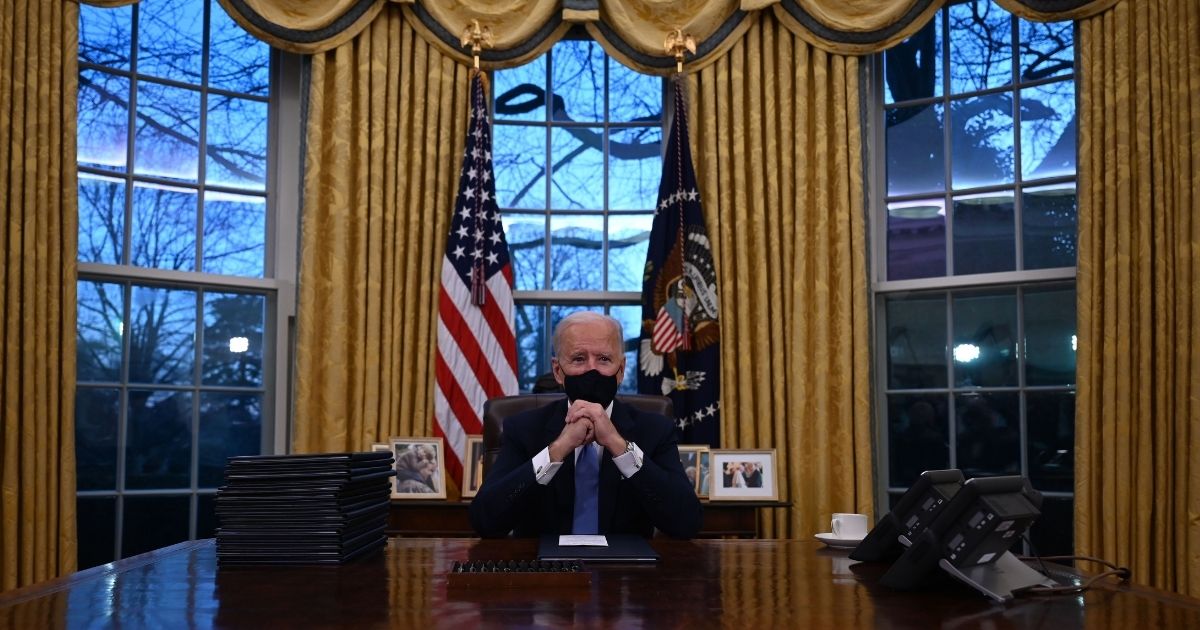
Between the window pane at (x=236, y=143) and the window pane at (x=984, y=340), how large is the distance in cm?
294

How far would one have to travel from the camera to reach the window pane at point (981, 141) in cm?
452

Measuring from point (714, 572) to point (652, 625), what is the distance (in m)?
0.50

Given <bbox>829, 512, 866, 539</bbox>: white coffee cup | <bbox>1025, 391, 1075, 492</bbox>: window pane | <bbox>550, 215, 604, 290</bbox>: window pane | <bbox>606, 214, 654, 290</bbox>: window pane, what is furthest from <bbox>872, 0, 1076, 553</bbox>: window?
<bbox>829, 512, 866, 539</bbox>: white coffee cup

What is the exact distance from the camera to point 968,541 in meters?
1.49

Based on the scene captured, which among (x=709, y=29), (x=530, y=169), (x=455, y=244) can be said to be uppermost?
(x=709, y=29)

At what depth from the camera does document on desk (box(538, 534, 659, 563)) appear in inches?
71.9

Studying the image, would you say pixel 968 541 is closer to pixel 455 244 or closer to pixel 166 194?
pixel 455 244

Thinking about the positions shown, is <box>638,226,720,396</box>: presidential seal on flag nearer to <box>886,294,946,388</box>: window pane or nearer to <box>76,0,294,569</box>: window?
<box>886,294,946,388</box>: window pane

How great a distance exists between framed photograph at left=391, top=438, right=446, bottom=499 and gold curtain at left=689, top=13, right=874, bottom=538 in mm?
1146

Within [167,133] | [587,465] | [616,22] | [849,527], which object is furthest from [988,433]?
[167,133]

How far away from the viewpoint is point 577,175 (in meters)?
4.89

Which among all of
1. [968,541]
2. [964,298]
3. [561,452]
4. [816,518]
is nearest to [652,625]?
[968,541]

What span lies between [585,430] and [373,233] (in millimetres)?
2270

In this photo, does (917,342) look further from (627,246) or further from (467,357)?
(467,357)
